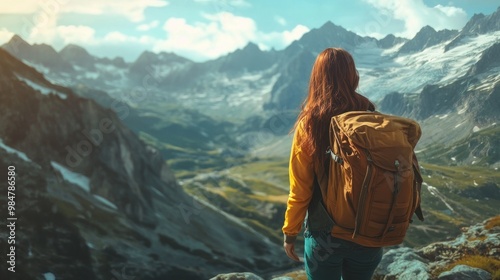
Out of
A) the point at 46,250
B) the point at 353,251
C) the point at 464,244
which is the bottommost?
the point at 46,250

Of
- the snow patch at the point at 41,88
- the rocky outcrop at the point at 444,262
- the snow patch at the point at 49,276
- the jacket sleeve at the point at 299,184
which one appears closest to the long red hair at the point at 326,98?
the jacket sleeve at the point at 299,184

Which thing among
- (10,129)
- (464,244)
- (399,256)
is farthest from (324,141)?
(10,129)

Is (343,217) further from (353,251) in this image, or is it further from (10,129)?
(10,129)

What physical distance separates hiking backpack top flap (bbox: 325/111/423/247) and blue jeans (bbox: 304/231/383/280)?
10.0 inches

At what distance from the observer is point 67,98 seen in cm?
13900

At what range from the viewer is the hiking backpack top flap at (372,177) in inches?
268

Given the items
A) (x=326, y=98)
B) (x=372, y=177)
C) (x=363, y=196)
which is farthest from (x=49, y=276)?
(x=372, y=177)

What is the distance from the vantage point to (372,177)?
6.79 meters

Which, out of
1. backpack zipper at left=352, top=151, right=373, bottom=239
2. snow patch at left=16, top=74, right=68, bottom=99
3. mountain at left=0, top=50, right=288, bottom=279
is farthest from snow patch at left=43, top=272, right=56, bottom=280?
backpack zipper at left=352, top=151, right=373, bottom=239

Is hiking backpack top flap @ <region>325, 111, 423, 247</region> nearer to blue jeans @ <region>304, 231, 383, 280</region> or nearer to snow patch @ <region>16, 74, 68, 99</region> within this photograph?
blue jeans @ <region>304, 231, 383, 280</region>

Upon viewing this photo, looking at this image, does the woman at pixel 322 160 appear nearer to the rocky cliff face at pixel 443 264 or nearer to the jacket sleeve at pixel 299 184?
the jacket sleeve at pixel 299 184

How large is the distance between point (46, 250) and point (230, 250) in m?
69.3

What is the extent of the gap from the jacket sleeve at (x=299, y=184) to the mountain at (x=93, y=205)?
245 ft

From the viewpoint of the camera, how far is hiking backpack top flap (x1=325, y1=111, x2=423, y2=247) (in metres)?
6.80
